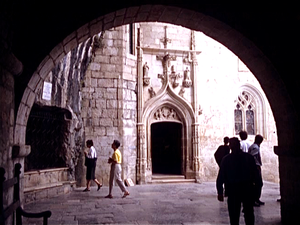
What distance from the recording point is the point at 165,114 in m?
10.9

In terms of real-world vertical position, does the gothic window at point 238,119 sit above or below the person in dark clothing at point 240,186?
above

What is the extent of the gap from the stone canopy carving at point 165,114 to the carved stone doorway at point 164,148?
2.51 ft

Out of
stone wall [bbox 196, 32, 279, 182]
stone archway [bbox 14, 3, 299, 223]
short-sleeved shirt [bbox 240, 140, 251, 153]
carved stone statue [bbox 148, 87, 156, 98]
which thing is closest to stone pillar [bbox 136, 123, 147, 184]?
carved stone statue [bbox 148, 87, 156, 98]

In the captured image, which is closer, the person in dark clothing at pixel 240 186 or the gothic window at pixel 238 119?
the person in dark clothing at pixel 240 186

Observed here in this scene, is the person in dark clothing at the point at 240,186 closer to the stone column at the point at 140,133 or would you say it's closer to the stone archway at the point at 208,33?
the stone archway at the point at 208,33

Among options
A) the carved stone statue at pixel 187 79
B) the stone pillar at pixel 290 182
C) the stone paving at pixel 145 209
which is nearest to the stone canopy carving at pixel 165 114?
the carved stone statue at pixel 187 79

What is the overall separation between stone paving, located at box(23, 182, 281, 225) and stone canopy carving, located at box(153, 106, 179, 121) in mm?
3691

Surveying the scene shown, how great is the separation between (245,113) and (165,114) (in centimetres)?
339

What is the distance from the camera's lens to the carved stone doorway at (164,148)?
A: 38.8 feet

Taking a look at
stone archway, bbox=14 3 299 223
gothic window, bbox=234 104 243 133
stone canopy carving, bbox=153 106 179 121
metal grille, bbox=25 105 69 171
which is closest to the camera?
stone archway, bbox=14 3 299 223

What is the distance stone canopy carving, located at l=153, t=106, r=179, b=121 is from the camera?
35.6 ft

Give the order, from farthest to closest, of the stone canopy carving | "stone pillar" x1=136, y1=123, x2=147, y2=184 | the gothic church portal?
the stone canopy carving → "stone pillar" x1=136, y1=123, x2=147, y2=184 → the gothic church portal

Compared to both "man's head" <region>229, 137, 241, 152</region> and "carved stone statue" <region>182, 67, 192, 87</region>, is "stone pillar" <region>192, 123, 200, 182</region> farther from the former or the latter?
"man's head" <region>229, 137, 241, 152</region>

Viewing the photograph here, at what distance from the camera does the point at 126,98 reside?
987 centimetres
